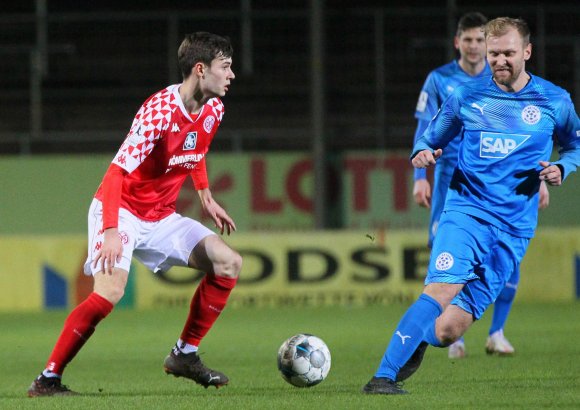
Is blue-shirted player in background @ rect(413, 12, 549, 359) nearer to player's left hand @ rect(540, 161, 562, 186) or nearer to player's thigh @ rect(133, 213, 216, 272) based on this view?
player's thigh @ rect(133, 213, 216, 272)

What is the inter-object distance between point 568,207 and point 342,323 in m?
5.67

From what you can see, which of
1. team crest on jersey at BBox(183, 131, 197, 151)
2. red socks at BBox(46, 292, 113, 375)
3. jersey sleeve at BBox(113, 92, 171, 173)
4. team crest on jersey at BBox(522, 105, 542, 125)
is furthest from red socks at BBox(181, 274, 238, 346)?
team crest on jersey at BBox(522, 105, 542, 125)

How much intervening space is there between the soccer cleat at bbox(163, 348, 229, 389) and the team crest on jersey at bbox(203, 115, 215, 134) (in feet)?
3.63

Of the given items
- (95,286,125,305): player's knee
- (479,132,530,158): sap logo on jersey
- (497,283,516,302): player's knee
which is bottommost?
(497,283,516,302): player's knee

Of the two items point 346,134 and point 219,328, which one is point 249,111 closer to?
point 346,134

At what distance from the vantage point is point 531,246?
39.9 ft

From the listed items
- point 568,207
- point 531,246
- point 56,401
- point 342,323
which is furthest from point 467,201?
point 568,207

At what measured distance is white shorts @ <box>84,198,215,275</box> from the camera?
5.53 m

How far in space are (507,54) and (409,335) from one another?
1326 millimetres

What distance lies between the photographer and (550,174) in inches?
198

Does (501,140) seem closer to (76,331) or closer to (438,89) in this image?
(438,89)

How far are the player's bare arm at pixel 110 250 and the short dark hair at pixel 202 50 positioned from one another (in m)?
0.89

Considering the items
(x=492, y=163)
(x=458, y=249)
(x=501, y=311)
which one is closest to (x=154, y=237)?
(x=458, y=249)

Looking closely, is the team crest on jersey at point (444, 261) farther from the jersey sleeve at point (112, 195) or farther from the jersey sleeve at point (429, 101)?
the jersey sleeve at point (429, 101)
